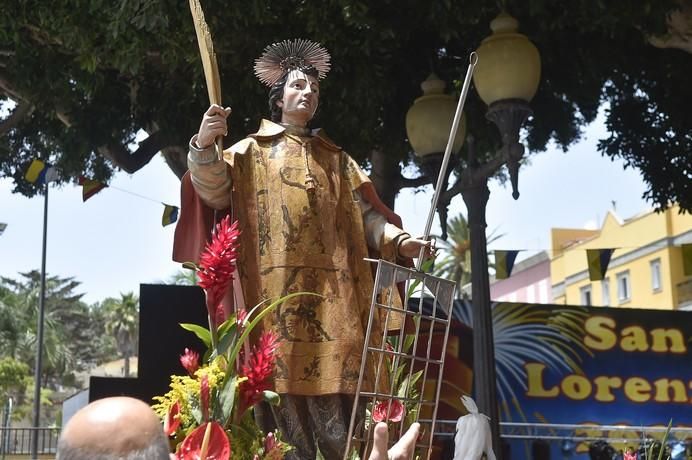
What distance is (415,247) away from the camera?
15.1ft

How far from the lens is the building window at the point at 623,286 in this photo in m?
34.5

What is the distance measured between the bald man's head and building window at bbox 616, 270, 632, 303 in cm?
3407

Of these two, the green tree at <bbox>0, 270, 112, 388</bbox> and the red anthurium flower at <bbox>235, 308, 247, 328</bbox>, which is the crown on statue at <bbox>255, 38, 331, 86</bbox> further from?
the green tree at <bbox>0, 270, 112, 388</bbox>

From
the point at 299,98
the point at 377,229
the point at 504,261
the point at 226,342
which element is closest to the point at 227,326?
the point at 226,342

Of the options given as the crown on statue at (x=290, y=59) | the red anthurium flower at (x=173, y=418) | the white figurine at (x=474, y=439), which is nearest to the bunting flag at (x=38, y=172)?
the white figurine at (x=474, y=439)

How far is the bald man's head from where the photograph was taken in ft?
5.82

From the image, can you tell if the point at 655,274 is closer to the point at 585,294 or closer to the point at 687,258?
the point at 585,294

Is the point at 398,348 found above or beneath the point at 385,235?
beneath

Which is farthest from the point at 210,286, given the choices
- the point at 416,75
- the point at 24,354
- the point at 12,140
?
the point at 24,354

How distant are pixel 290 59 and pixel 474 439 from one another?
4.67 metres

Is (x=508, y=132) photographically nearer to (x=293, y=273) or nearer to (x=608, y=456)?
(x=293, y=273)

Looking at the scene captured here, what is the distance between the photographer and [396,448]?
8.19 feet

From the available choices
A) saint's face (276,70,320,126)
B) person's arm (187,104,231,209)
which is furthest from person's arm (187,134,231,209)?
saint's face (276,70,320,126)

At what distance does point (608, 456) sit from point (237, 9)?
783cm
